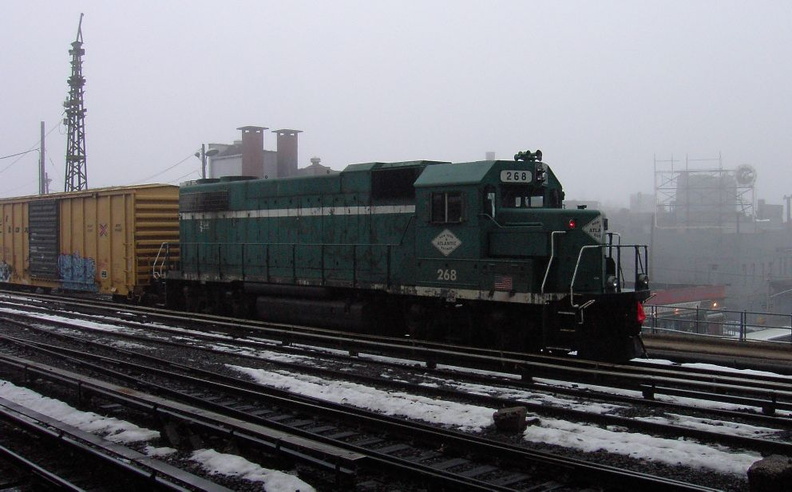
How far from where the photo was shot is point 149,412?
288 inches

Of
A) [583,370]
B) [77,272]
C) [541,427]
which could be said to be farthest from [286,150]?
[541,427]

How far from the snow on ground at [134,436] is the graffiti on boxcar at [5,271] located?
17.4 m

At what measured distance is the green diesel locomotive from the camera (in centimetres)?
1045

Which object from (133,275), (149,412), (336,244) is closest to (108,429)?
(149,412)

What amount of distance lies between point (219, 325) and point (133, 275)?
225 inches

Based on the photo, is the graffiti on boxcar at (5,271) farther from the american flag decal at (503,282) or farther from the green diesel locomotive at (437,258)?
the american flag decal at (503,282)

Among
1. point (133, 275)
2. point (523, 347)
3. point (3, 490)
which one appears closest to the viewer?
point (3, 490)

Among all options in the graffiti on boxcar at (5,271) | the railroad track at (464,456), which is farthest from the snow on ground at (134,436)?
the graffiti on boxcar at (5,271)

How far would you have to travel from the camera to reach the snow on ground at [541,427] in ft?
19.7

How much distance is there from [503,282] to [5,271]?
21218 millimetres

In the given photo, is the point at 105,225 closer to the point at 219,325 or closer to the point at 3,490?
the point at 219,325

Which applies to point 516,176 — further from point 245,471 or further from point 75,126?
point 75,126

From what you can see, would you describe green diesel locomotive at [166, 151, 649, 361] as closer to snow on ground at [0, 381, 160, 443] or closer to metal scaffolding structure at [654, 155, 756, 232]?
snow on ground at [0, 381, 160, 443]

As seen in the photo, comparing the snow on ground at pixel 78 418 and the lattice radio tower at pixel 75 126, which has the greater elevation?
the lattice radio tower at pixel 75 126
